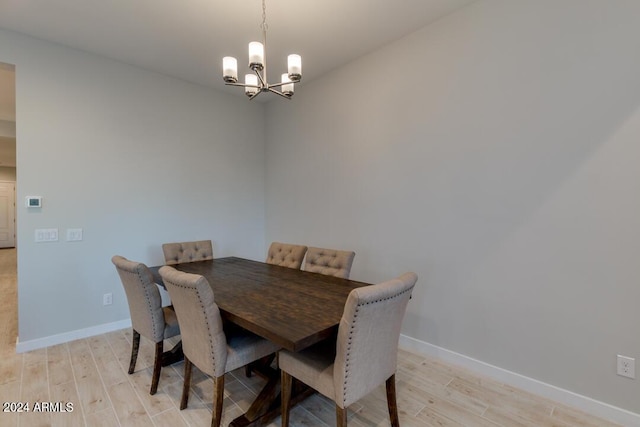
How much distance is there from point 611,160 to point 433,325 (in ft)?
5.81

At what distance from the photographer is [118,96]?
3.23 meters

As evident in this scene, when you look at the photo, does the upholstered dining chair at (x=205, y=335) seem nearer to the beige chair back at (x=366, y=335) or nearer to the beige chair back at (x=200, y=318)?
the beige chair back at (x=200, y=318)

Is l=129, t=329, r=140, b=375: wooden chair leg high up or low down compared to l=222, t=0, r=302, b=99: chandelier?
down

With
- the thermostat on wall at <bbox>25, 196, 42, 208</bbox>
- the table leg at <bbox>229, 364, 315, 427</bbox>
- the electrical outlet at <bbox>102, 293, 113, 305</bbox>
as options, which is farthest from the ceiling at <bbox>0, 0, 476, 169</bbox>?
the table leg at <bbox>229, 364, 315, 427</bbox>

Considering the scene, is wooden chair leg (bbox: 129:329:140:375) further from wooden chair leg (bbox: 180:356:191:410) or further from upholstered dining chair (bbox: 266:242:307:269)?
upholstered dining chair (bbox: 266:242:307:269)

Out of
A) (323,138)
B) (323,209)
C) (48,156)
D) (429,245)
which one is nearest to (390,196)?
(429,245)

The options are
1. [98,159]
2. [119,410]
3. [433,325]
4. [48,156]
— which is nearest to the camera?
[119,410]

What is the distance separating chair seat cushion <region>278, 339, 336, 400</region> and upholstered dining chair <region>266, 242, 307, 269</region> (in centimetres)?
119

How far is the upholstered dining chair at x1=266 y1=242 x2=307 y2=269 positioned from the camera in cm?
287

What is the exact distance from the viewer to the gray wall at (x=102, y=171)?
2764 millimetres

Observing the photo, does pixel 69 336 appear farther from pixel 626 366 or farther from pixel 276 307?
pixel 626 366

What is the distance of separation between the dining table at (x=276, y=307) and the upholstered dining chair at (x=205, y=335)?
0.12 m

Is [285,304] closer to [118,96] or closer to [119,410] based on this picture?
[119,410]

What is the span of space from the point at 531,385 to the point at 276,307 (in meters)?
1.96
